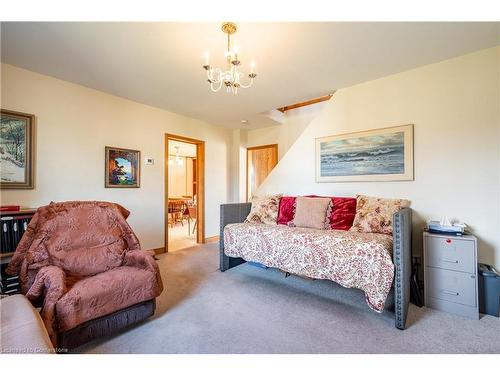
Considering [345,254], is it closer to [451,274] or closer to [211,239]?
[451,274]

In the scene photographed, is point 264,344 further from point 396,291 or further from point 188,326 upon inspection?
point 396,291

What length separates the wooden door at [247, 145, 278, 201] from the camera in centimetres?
505

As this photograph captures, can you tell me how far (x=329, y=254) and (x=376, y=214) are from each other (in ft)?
2.59

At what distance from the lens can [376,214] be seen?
240 centimetres

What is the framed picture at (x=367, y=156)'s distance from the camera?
259cm

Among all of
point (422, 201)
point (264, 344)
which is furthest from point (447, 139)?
point (264, 344)

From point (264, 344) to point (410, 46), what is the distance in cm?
282

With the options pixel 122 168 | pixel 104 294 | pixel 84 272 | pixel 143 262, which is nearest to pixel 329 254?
pixel 143 262

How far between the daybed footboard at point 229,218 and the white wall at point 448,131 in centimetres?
147

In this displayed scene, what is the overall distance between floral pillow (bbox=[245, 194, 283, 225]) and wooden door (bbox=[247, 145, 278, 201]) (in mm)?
1816

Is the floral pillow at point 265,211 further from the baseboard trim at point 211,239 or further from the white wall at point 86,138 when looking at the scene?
the baseboard trim at point 211,239

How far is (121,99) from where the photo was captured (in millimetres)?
3312

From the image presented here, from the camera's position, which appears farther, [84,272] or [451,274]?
[451,274]
